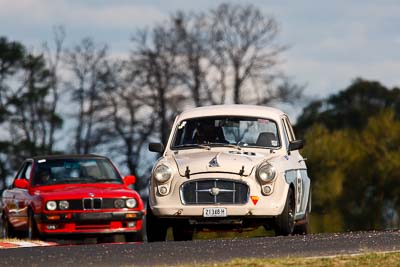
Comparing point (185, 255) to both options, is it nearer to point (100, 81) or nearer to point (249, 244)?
point (249, 244)

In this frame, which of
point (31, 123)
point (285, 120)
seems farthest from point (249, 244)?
point (31, 123)

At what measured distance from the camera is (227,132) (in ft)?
71.4

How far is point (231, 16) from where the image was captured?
80062 mm

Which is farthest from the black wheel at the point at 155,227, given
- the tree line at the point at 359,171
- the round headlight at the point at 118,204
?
the tree line at the point at 359,171

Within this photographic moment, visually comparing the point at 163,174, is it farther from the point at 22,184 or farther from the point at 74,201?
the point at 22,184

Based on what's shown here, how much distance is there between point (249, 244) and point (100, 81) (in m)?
63.8

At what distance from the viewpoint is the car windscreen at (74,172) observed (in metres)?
25.7

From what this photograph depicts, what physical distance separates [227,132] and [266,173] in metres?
1.48

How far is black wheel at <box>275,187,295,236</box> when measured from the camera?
20625mm

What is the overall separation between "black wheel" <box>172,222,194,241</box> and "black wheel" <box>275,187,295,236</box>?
46.0 inches

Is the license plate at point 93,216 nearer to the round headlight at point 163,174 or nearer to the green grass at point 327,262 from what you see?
the round headlight at point 163,174

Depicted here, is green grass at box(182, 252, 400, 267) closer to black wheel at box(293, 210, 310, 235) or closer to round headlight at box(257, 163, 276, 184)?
round headlight at box(257, 163, 276, 184)

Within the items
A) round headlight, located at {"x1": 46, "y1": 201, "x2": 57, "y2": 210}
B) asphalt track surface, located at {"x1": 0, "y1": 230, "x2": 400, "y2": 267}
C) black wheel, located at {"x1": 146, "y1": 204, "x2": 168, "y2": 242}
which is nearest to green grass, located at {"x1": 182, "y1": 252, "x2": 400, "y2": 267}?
asphalt track surface, located at {"x1": 0, "y1": 230, "x2": 400, "y2": 267}

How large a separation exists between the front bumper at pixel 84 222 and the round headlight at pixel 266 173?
185 inches
